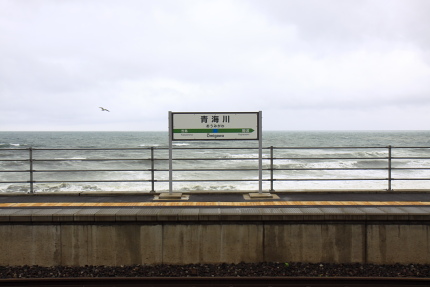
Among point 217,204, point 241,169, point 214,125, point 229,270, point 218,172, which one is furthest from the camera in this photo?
point 218,172

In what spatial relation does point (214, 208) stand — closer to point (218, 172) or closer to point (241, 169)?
point (241, 169)

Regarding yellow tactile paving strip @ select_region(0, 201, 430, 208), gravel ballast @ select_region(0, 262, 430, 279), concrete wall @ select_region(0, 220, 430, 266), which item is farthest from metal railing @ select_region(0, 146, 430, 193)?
gravel ballast @ select_region(0, 262, 430, 279)

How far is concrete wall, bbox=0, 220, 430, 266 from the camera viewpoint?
207 inches

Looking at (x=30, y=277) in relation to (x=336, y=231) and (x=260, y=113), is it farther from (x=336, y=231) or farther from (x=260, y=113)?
(x=260, y=113)

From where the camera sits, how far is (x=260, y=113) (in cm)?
741

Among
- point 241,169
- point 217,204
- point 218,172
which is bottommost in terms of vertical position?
point 218,172

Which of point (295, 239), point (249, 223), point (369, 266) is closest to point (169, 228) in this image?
point (249, 223)

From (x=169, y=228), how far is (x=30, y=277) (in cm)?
206

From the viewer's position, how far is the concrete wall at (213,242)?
5250mm
